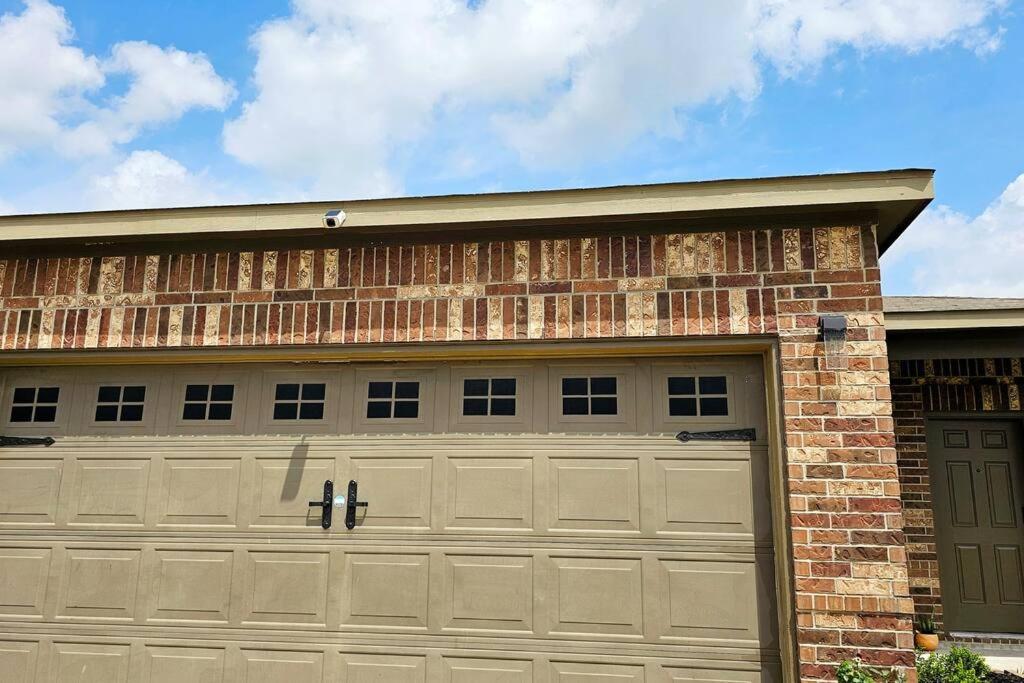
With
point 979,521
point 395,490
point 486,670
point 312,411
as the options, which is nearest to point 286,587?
point 395,490

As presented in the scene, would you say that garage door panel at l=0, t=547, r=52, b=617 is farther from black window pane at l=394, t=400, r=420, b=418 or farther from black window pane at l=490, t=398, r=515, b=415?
black window pane at l=490, t=398, r=515, b=415

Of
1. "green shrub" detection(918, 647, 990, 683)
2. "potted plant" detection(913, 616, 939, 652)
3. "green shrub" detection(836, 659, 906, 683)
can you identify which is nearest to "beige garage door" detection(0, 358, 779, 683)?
"green shrub" detection(836, 659, 906, 683)

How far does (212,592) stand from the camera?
5.06 meters

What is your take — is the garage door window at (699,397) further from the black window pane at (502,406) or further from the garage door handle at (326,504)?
the garage door handle at (326,504)

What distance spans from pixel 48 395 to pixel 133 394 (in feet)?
2.22

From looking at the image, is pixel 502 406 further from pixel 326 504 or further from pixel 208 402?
pixel 208 402

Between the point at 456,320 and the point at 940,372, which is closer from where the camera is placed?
the point at 456,320

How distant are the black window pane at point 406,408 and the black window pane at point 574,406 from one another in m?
0.98

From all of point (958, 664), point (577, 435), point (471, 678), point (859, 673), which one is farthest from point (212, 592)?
point (958, 664)

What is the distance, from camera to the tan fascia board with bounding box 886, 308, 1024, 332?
7.05m

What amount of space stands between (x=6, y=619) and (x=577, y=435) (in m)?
4.05

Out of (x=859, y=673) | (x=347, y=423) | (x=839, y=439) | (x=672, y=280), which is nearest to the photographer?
(x=859, y=673)

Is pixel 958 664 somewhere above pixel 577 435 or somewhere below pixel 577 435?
below

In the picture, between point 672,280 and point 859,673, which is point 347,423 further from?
point 859,673
